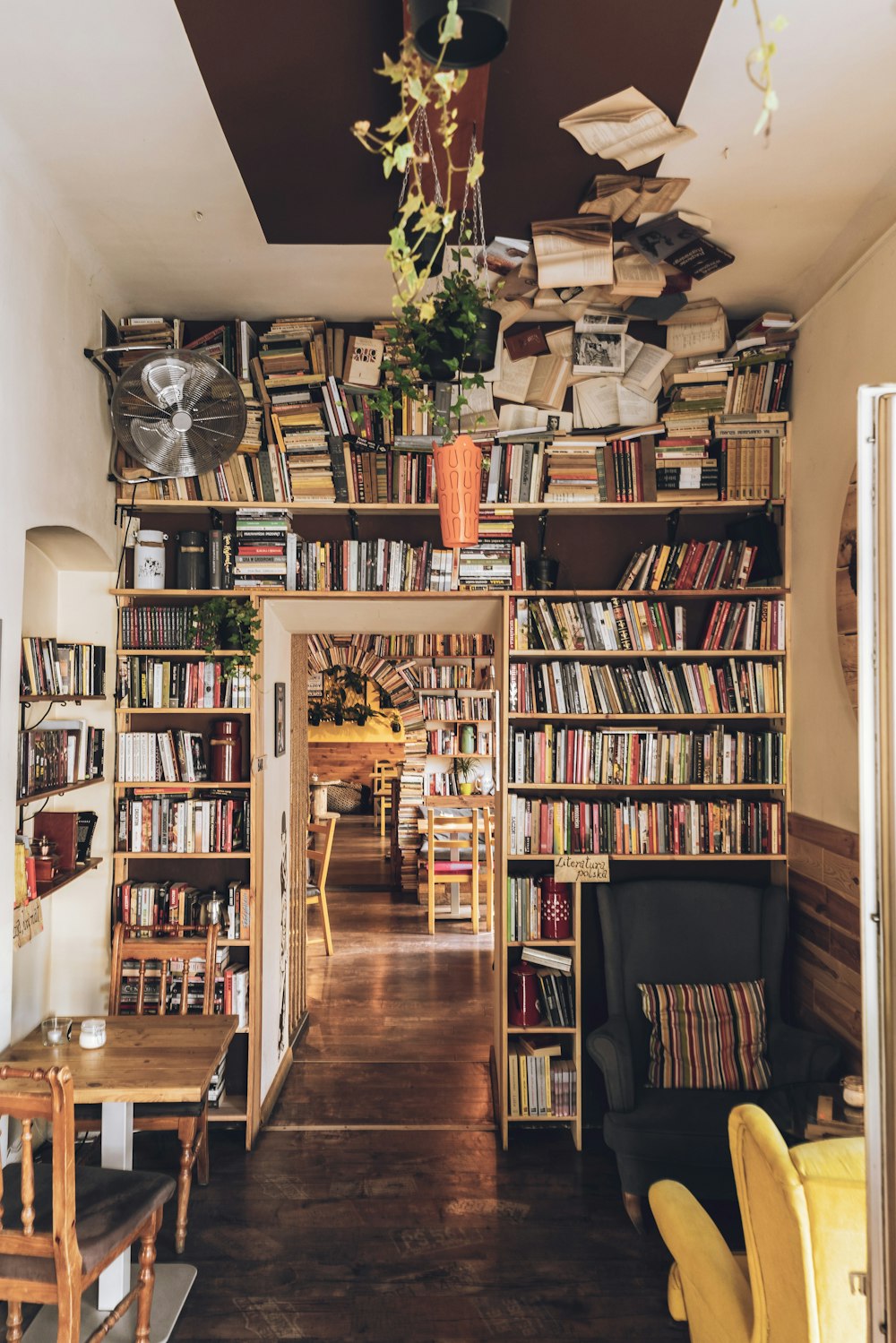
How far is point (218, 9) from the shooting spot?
215cm

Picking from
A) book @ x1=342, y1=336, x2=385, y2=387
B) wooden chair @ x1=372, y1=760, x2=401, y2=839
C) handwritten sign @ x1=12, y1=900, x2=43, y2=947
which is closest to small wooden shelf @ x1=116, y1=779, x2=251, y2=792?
handwritten sign @ x1=12, y1=900, x2=43, y2=947

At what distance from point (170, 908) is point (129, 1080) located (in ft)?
4.12

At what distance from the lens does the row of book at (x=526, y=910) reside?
3930 mm

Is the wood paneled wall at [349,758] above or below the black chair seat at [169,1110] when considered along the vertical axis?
above

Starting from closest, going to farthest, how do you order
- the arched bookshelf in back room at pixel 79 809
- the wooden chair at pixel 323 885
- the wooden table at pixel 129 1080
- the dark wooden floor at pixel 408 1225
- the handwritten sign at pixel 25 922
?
the wooden table at pixel 129 1080 → the dark wooden floor at pixel 408 1225 → the handwritten sign at pixel 25 922 → the arched bookshelf in back room at pixel 79 809 → the wooden chair at pixel 323 885

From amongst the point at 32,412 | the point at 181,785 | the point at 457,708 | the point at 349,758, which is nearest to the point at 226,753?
the point at 181,785

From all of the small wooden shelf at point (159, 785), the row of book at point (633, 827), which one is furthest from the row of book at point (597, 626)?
the small wooden shelf at point (159, 785)

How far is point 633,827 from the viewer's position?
393 centimetres

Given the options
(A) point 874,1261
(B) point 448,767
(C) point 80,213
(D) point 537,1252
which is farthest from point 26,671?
(B) point 448,767

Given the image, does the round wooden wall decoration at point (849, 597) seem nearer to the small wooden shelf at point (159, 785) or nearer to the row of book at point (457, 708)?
the small wooden shelf at point (159, 785)

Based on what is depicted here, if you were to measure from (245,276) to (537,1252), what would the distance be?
383 cm

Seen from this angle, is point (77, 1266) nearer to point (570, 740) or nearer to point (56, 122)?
point (570, 740)

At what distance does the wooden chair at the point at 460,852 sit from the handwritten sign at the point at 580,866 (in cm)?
363

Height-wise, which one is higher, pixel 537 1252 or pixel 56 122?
pixel 56 122
